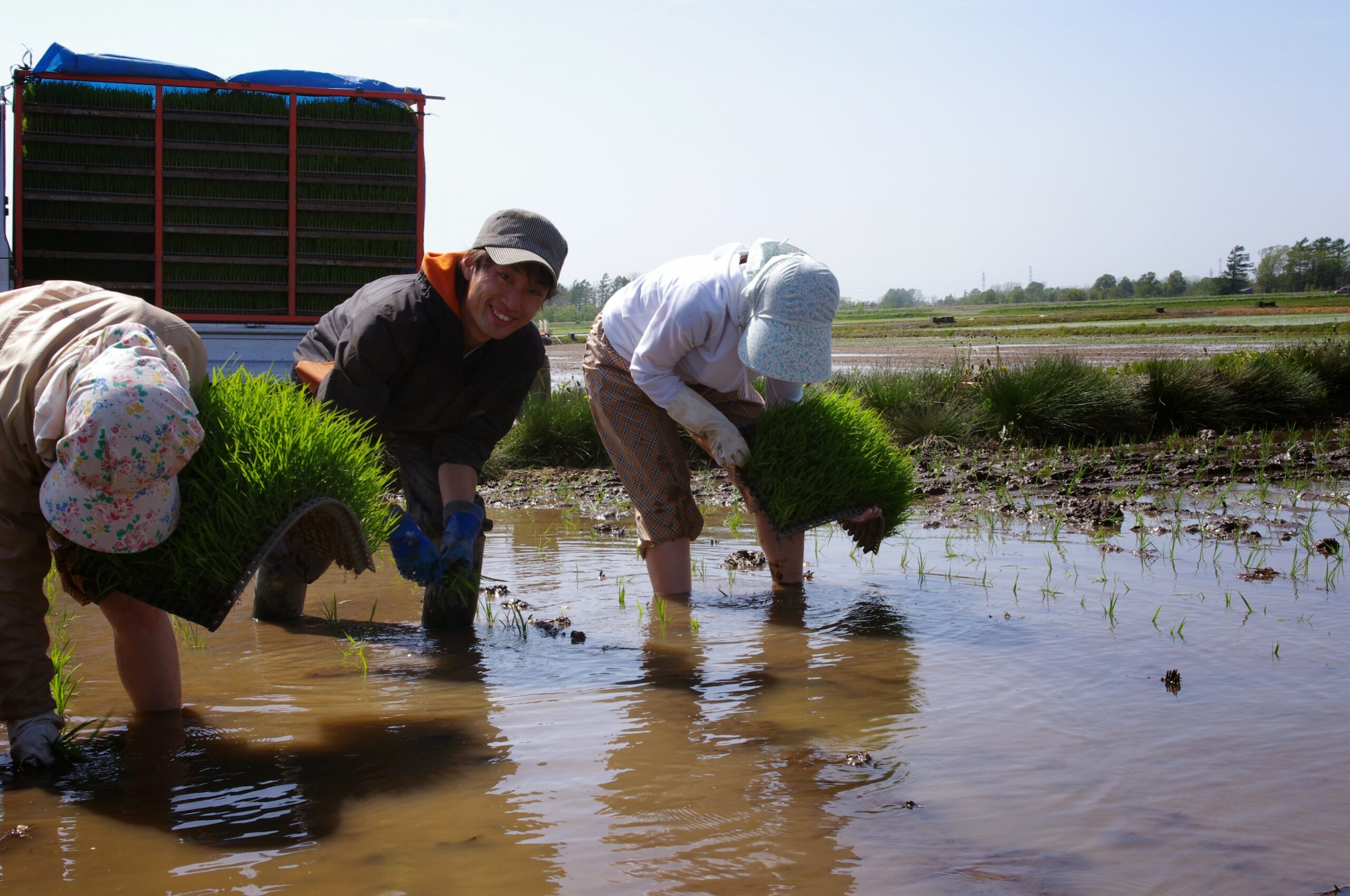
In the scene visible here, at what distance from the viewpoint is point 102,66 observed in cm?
879

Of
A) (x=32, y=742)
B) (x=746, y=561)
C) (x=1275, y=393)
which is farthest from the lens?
(x=1275, y=393)

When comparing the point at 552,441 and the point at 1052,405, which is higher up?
the point at 1052,405

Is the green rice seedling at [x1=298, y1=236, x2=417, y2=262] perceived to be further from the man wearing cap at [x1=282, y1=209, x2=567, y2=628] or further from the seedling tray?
the seedling tray

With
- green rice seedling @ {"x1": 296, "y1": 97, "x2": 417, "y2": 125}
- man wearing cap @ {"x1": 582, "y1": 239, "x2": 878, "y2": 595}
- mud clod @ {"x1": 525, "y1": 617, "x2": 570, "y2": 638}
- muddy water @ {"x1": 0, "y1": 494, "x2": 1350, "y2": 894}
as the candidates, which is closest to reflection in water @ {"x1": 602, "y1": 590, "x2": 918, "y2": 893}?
muddy water @ {"x1": 0, "y1": 494, "x2": 1350, "y2": 894}

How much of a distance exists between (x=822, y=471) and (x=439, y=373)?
59.1 inches

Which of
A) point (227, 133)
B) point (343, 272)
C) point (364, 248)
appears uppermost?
point (227, 133)

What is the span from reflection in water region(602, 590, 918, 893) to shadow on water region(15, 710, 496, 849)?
0.49 meters

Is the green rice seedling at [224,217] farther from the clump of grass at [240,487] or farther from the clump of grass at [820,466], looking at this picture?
the clump of grass at [240,487]

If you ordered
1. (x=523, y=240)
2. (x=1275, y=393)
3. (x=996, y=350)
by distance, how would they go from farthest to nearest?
1. (x=996, y=350)
2. (x=1275, y=393)
3. (x=523, y=240)

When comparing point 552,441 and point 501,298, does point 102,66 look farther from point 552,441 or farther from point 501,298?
point 501,298

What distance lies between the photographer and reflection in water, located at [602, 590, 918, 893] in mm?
2107

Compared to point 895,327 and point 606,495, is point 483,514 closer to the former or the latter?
point 606,495

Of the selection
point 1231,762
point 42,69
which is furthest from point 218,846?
point 42,69

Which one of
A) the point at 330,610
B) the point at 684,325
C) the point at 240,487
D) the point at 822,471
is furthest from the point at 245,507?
the point at 822,471
